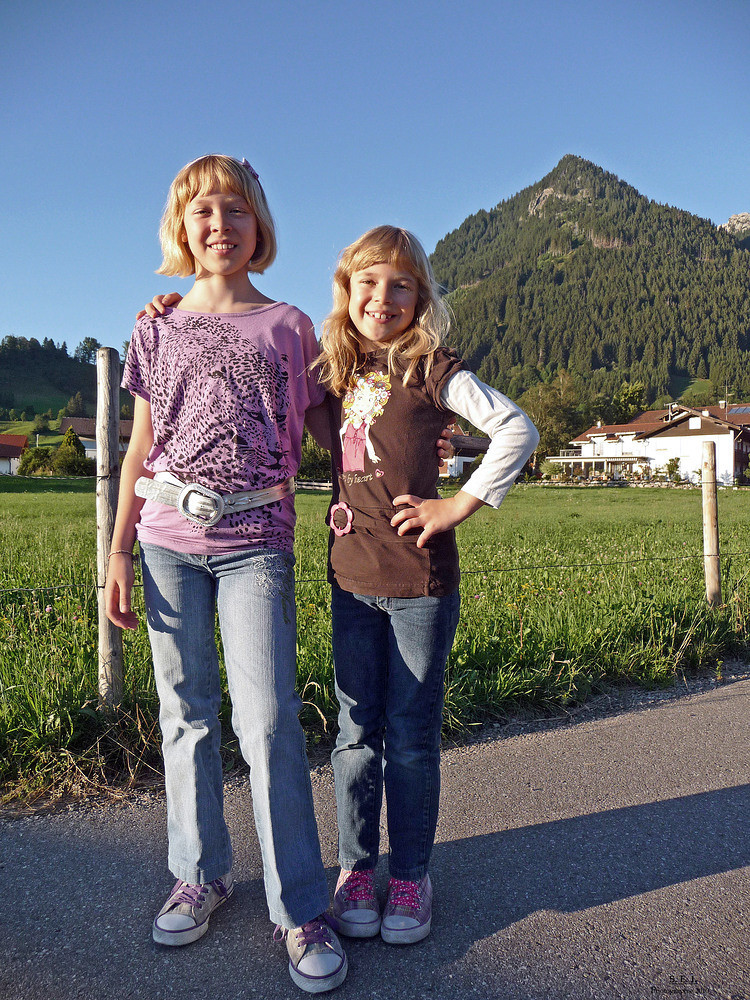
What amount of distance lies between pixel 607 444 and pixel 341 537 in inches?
3084

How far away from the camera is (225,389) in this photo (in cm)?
187

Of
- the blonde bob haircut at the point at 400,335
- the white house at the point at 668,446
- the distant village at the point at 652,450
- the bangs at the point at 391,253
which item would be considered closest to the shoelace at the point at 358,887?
Result: the blonde bob haircut at the point at 400,335

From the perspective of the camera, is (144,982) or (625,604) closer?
(144,982)

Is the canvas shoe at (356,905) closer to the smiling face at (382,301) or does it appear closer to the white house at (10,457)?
the smiling face at (382,301)

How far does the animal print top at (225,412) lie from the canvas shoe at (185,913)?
37.0 inches

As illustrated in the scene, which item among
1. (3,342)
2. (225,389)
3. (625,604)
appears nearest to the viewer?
(225,389)

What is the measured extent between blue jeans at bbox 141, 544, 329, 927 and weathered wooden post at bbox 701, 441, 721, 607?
4.09m

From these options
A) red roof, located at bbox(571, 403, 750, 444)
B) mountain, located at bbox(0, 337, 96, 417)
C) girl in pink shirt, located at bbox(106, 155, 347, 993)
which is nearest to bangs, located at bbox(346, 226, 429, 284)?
girl in pink shirt, located at bbox(106, 155, 347, 993)

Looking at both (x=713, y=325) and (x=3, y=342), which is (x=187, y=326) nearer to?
(x=3, y=342)

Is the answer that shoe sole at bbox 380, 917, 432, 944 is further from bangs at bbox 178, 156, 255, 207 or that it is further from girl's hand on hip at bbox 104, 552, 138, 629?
bangs at bbox 178, 156, 255, 207

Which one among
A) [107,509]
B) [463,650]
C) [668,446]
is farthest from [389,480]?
[668,446]

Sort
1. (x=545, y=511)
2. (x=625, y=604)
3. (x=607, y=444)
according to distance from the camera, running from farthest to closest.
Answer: (x=607, y=444) < (x=545, y=511) < (x=625, y=604)

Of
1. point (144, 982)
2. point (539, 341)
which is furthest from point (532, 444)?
point (539, 341)

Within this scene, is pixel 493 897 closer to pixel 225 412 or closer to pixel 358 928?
pixel 358 928
